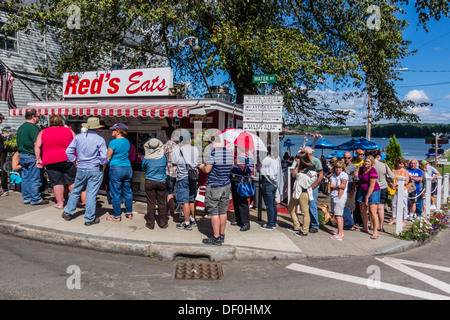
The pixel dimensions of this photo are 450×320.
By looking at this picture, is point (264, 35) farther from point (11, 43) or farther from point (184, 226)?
point (11, 43)

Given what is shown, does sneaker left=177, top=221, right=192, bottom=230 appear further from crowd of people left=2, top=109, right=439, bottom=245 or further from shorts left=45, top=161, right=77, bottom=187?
shorts left=45, top=161, right=77, bottom=187

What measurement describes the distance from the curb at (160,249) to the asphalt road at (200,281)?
0.40ft

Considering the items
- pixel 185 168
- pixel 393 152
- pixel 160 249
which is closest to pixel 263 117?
pixel 185 168

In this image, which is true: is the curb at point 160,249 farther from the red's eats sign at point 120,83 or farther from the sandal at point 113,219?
the red's eats sign at point 120,83

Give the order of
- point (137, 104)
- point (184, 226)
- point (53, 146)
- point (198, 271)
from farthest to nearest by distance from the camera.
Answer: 1. point (137, 104)
2. point (53, 146)
3. point (184, 226)
4. point (198, 271)

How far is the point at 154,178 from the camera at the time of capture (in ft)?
19.3

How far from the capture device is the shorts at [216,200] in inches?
206

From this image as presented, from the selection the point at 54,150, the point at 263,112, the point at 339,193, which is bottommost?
the point at 339,193

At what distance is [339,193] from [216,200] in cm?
265

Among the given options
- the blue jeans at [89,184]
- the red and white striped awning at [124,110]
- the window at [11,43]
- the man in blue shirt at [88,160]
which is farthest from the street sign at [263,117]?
the window at [11,43]

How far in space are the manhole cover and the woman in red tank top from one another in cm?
326

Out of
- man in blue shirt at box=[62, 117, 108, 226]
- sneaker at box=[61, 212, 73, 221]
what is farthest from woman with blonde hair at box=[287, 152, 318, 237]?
sneaker at box=[61, 212, 73, 221]

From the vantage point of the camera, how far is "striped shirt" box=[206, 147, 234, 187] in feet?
17.1

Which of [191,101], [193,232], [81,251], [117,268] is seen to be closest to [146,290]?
[117,268]
